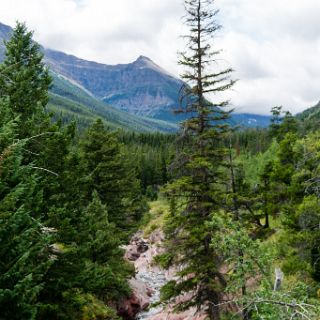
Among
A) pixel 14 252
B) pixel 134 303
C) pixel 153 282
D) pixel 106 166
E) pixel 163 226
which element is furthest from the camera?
pixel 153 282

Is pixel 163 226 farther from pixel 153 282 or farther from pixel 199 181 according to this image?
pixel 153 282

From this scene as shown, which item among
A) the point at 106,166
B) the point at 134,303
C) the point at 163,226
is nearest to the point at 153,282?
the point at 134,303

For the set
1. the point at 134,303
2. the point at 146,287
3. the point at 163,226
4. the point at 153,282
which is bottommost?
the point at 153,282

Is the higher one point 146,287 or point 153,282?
point 146,287

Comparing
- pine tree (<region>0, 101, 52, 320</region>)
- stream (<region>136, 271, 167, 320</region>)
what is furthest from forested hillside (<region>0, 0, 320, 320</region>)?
stream (<region>136, 271, 167, 320</region>)

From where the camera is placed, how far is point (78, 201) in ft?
63.4

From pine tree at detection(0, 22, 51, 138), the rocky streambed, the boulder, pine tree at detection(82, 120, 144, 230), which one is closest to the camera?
pine tree at detection(0, 22, 51, 138)

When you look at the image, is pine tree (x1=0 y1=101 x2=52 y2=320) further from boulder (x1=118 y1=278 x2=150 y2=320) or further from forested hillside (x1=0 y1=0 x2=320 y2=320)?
boulder (x1=118 y1=278 x2=150 y2=320)

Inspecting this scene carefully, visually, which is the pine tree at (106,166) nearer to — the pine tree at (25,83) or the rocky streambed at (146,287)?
the rocky streambed at (146,287)

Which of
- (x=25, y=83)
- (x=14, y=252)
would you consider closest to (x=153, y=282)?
(x=25, y=83)

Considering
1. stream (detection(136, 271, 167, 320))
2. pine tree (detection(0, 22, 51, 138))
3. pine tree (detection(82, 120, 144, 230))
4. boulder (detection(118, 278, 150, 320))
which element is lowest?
stream (detection(136, 271, 167, 320))

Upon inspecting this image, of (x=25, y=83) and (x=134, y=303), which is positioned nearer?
(x=25, y=83)

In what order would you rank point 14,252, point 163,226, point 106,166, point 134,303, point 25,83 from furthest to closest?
point 106,166, point 134,303, point 163,226, point 25,83, point 14,252

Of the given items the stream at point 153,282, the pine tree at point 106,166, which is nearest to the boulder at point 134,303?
the stream at point 153,282
